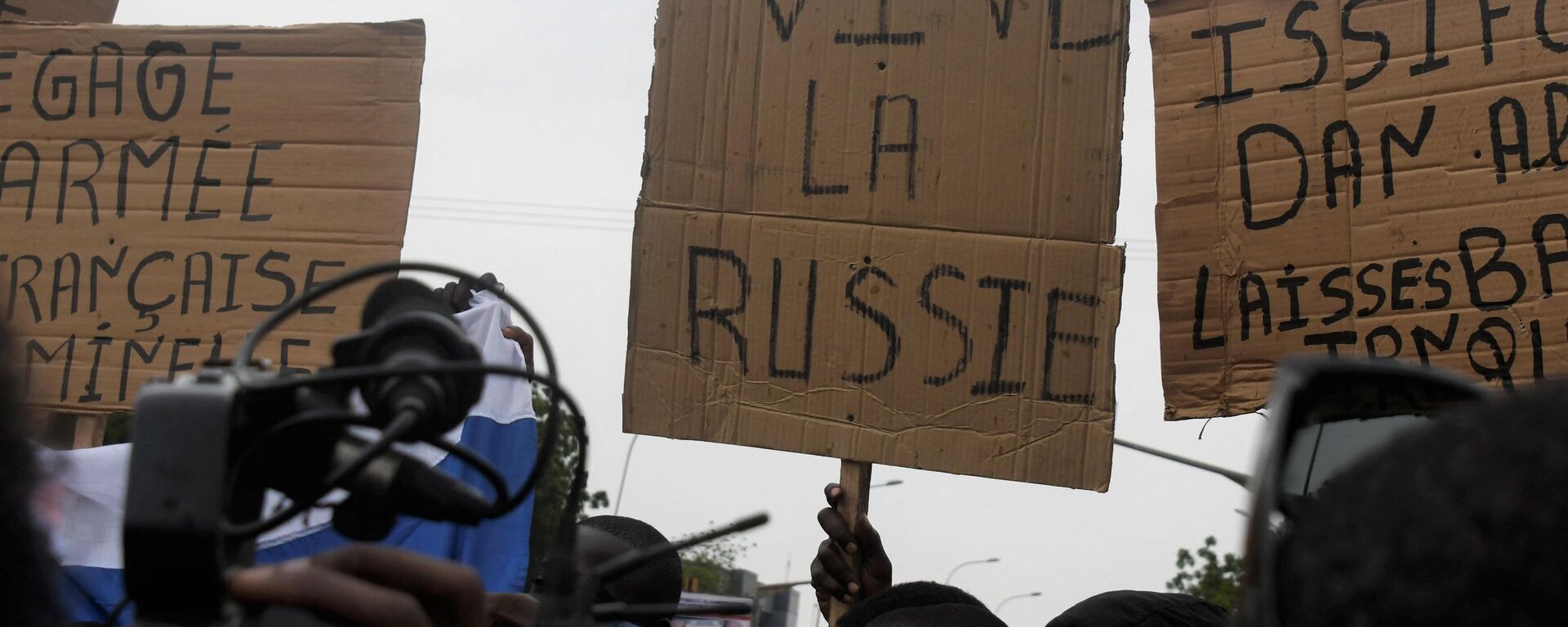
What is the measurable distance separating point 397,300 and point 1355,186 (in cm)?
277

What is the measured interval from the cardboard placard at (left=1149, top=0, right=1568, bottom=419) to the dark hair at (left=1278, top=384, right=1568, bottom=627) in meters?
2.67

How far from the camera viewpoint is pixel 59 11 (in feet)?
14.4

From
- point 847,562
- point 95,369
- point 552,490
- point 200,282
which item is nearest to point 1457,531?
point 847,562

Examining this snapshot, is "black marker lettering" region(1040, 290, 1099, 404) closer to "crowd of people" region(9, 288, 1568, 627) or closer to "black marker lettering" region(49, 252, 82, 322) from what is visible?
"crowd of people" region(9, 288, 1568, 627)

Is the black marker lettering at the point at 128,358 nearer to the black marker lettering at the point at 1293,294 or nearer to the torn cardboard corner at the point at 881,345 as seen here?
the torn cardboard corner at the point at 881,345

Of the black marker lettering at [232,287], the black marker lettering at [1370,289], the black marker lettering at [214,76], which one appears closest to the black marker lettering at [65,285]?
the black marker lettering at [232,287]

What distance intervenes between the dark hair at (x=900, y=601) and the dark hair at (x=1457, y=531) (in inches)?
84.7

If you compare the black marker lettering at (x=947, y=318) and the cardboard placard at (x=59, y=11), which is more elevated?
the cardboard placard at (x=59, y=11)

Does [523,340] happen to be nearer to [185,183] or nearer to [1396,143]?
[185,183]

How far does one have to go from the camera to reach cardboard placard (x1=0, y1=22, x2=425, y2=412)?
3.67 metres

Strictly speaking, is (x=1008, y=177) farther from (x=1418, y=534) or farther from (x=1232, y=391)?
(x=1418, y=534)

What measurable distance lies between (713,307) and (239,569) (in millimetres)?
2405

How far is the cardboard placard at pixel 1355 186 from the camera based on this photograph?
3256 mm

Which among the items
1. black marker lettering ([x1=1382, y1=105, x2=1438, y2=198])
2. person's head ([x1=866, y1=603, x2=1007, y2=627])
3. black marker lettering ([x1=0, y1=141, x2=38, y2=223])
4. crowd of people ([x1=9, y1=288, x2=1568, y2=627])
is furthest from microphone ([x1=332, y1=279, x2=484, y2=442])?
black marker lettering ([x1=0, y1=141, x2=38, y2=223])
